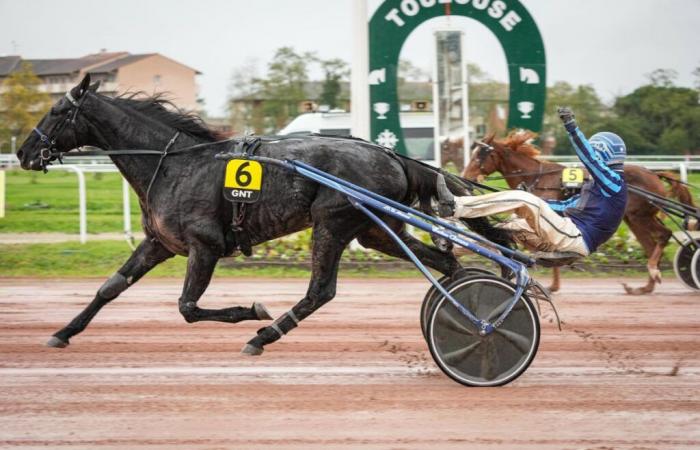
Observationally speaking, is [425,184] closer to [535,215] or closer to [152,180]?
[535,215]

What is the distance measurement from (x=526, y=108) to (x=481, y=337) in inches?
291

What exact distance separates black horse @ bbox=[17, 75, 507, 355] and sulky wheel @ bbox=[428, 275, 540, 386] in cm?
58

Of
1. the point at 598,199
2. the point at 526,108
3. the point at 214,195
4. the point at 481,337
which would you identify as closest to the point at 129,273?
the point at 214,195

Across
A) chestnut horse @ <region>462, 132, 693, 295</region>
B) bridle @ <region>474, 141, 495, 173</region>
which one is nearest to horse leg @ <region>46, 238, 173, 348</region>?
chestnut horse @ <region>462, 132, 693, 295</region>

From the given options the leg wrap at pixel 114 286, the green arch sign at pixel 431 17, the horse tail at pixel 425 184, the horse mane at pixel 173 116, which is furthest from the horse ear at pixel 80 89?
the green arch sign at pixel 431 17

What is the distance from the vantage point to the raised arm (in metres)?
5.29

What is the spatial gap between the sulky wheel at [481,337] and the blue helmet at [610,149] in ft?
3.44

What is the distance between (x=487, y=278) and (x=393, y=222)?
0.82m

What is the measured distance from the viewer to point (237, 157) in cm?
558

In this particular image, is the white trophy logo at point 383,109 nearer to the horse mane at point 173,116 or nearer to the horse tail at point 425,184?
the horse mane at point 173,116

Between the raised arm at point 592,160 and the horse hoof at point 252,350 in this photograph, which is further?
the horse hoof at point 252,350

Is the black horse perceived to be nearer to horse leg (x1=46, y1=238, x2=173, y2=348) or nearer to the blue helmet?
horse leg (x1=46, y1=238, x2=173, y2=348)

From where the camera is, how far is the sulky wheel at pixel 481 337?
508cm

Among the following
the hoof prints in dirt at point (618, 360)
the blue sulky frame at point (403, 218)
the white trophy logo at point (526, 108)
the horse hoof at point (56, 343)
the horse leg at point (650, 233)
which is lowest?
the hoof prints in dirt at point (618, 360)
